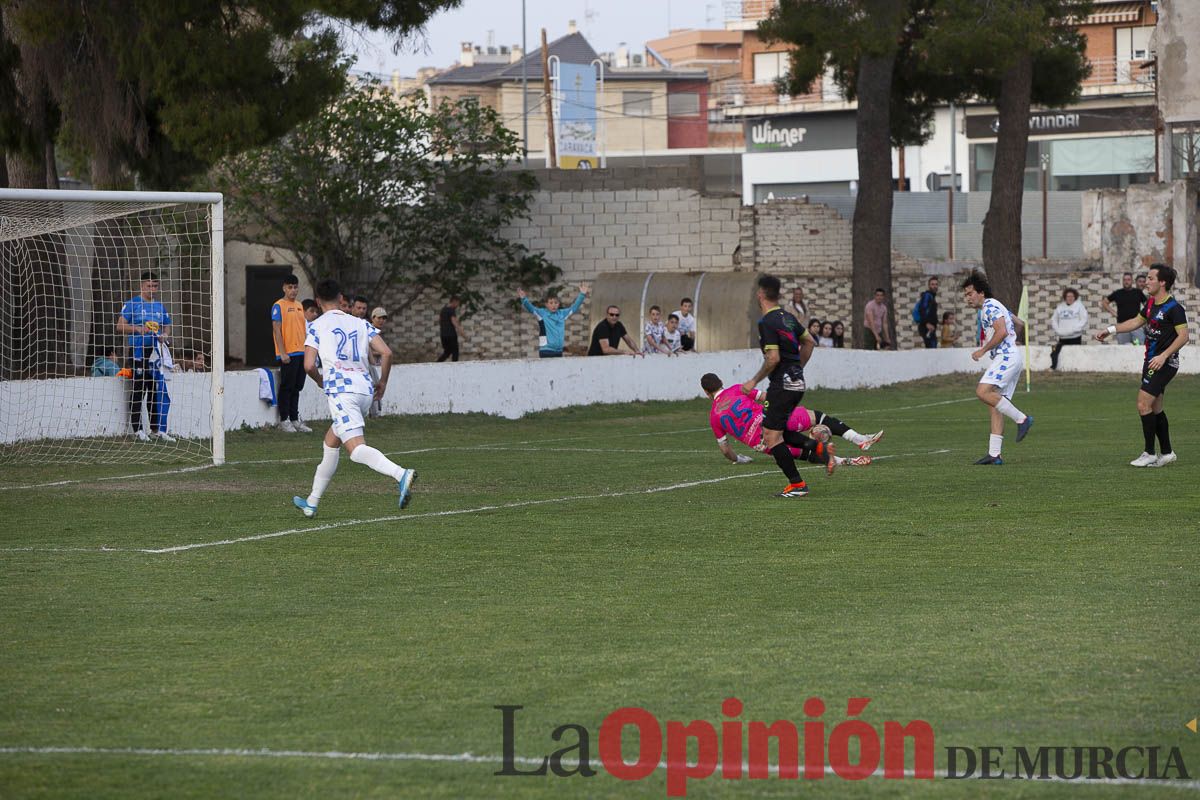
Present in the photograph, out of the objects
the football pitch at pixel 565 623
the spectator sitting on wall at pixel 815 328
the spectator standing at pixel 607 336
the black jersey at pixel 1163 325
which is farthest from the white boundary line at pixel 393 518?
the spectator sitting on wall at pixel 815 328

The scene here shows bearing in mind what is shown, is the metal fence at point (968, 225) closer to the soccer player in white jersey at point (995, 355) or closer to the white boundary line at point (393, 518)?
the soccer player in white jersey at point (995, 355)

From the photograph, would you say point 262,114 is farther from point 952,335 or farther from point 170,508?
point 952,335

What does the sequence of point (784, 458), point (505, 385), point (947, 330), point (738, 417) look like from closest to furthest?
point (784, 458) < point (738, 417) < point (505, 385) < point (947, 330)

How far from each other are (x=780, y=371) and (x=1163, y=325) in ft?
12.9

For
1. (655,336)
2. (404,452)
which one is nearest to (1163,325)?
(404,452)

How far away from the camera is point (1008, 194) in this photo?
36.0 meters

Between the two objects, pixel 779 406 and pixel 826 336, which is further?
pixel 826 336

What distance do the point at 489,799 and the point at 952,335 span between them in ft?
109

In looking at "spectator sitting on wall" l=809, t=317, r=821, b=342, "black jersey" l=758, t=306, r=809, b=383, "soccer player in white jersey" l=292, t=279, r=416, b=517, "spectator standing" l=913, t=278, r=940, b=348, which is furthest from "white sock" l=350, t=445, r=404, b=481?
"spectator standing" l=913, t=278, r=940, b=348

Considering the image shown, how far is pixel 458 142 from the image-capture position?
3772cm

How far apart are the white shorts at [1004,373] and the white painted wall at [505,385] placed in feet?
29.3

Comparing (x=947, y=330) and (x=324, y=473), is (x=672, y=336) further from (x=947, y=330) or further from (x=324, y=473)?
(x=324, y=473)

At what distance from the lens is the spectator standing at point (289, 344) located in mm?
20312

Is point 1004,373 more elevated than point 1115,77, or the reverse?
point 1115,77
